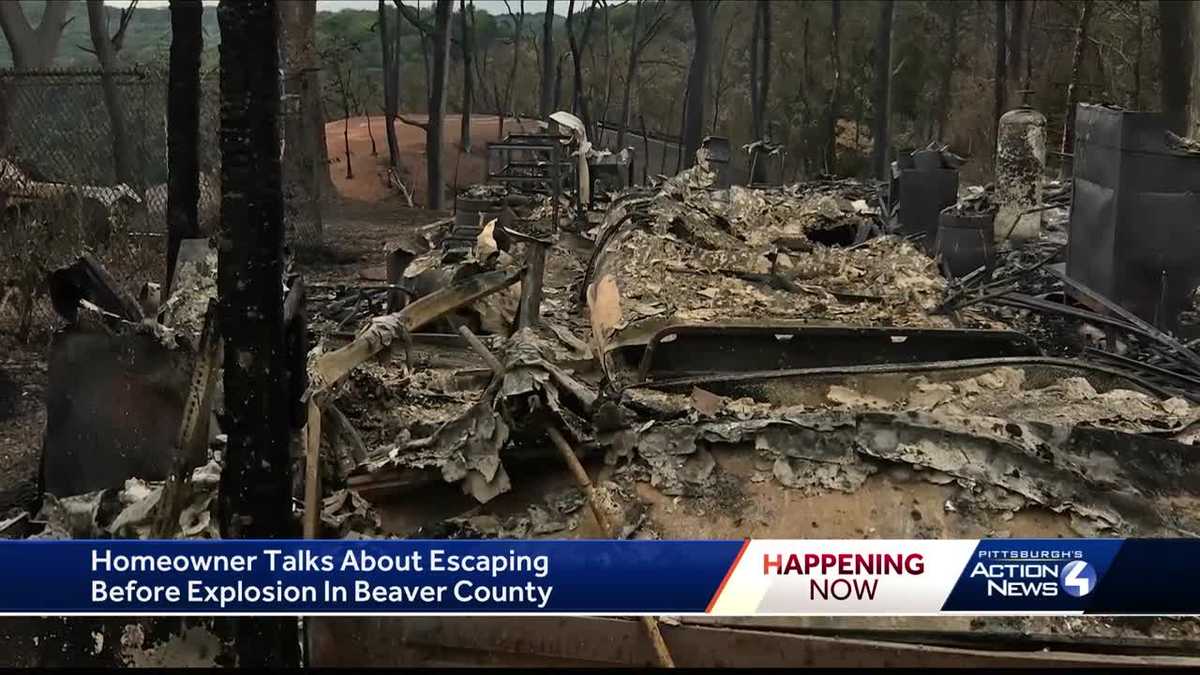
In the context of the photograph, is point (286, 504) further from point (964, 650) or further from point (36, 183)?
point (36, 183)

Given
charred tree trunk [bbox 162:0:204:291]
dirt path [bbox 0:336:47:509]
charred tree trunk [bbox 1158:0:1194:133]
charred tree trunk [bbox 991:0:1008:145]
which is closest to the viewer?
dirt path [bbox 0:336:47:509]

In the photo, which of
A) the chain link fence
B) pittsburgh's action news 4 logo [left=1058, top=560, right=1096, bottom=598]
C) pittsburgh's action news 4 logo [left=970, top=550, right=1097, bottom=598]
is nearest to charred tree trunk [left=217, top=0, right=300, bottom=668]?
pittsburgh's action news 4 logo [left=970, top=550, right=1097, bottom=598]

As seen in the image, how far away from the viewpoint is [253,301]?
10.4 ft

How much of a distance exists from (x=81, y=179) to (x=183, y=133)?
4.51 m

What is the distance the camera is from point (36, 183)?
10.9m

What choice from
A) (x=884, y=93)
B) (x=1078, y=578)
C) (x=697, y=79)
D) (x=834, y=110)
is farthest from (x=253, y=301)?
(x=834, y=110)

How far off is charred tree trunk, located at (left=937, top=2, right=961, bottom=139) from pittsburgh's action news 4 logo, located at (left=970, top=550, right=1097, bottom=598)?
2962cm

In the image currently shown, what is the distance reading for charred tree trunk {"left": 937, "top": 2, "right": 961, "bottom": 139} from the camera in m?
31.7

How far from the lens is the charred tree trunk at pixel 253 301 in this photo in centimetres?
308

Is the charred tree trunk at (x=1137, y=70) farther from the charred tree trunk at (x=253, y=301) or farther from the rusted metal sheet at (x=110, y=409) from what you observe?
the charred tree trunk at (x=253, y=301)

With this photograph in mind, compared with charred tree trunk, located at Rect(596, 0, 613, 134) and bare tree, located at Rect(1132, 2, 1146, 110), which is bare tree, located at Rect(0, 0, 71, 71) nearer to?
charred tree trunk, located at Rect(596, 0, 613, 134)

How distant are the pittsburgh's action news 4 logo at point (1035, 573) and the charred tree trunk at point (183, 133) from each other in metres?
6.25

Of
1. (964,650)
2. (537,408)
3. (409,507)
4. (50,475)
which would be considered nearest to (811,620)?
(964,650)

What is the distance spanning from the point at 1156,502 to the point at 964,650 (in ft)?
3.10
